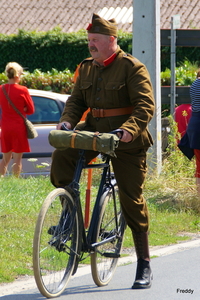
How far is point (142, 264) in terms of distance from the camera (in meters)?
4.82

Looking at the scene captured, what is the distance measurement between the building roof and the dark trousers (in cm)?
2351

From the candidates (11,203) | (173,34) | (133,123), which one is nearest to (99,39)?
(133,123)

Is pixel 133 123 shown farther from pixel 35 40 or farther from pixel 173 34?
pixel 35 40

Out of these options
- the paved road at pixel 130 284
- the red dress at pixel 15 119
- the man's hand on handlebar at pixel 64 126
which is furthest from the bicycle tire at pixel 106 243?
the red dress at pixel 15 119

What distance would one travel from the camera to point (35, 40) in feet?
82.8

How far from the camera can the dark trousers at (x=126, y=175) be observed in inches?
182

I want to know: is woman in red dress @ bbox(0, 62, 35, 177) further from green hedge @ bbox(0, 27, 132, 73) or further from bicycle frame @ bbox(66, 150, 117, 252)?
green hedge @ bbox(0, 27, 132, 73)

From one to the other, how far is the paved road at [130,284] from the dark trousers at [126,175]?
497 millimetres

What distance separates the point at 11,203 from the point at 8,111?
2.39m

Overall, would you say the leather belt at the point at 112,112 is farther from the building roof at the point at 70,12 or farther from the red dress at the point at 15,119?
the building roof at the point at 70,12

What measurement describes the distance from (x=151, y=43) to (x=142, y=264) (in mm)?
4906

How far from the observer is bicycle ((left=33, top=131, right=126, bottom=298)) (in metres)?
4.23

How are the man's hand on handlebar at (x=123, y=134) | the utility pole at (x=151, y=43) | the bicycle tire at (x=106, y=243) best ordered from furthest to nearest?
the utility pole at (x=151, y=43) → the bicycle tire at (x=106, y=243) → the man's hand on handlebar at (x=123, y=134)

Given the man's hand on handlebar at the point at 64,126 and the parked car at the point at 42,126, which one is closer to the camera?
the man's hand on handlebar at the point at 64,126
